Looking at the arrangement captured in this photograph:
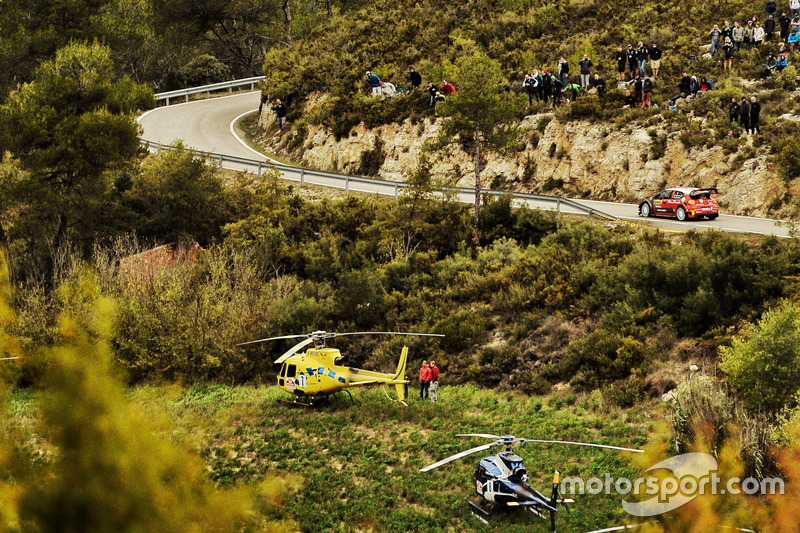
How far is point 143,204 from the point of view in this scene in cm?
3884

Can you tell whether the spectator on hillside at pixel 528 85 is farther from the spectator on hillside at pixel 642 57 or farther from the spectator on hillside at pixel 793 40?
the spectator on hillside at pixel 793 40

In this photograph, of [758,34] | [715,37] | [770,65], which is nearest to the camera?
[770,65]

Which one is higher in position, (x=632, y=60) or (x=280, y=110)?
(x=632, y=60)

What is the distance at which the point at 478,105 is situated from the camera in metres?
33.7

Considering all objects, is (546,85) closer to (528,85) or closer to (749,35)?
(528,85)

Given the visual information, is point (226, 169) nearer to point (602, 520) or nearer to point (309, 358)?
point (309, 358)

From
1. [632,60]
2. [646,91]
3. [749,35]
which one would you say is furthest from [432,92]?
[749,35]

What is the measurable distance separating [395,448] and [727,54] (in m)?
27.7

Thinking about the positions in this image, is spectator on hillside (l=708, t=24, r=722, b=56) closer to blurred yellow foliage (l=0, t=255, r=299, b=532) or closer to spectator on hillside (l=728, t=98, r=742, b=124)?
spectator on hillside (l=728, t=98, r=742, b=124)

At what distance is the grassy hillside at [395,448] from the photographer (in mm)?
18562

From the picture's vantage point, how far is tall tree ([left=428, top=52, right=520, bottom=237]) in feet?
109

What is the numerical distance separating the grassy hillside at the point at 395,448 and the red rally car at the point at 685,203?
10.7m

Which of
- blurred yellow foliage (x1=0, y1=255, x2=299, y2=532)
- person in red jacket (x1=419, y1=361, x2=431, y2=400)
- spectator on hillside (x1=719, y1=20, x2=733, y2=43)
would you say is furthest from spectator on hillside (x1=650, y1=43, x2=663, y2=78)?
blurred yellow foliage (x1=0, y1=255, x2=299, y2=532)

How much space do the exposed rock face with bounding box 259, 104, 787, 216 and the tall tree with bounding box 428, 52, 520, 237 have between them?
1709mm
